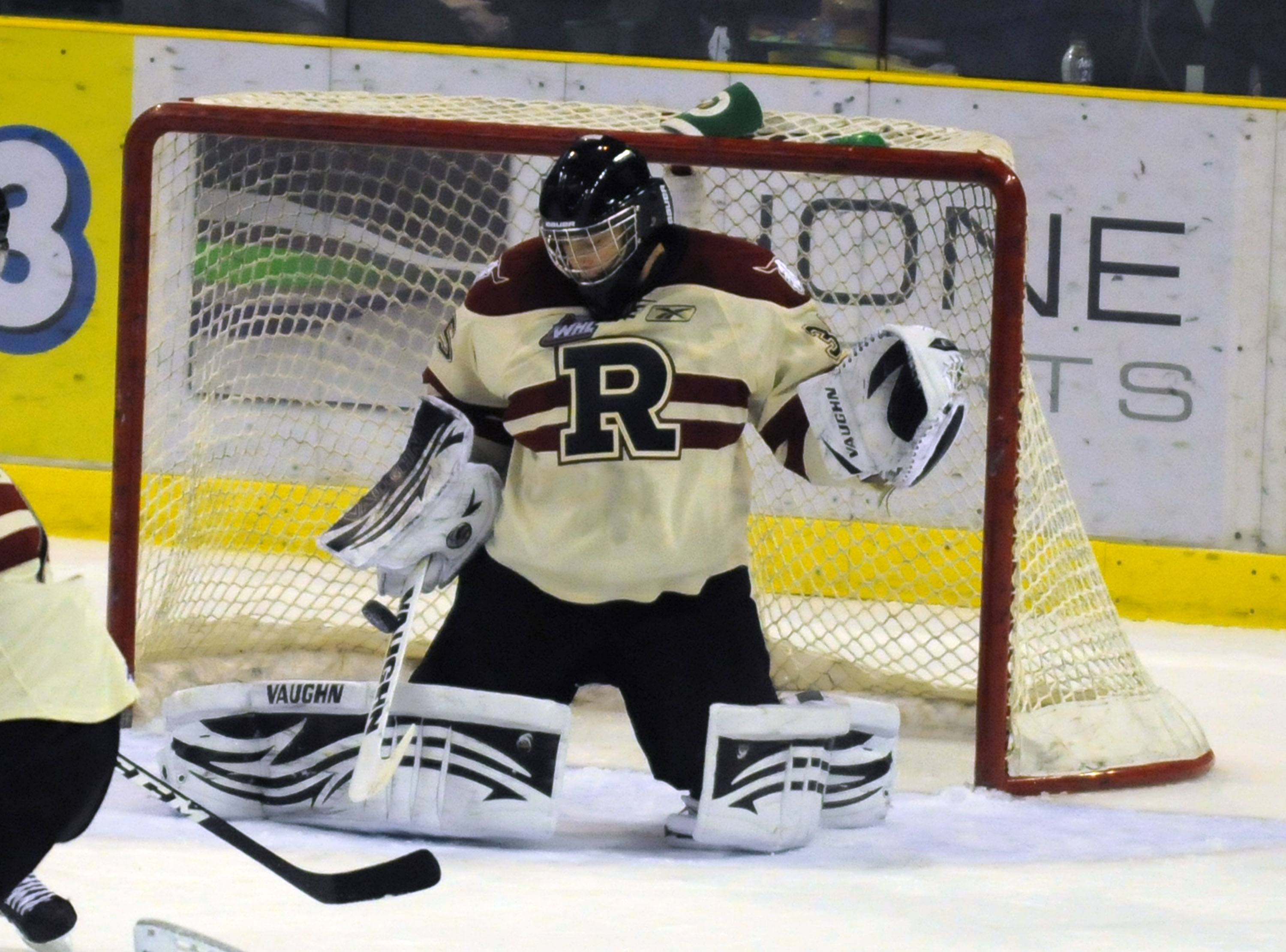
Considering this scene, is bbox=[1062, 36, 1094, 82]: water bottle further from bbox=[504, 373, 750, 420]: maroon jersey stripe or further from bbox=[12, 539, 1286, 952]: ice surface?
bbox=[504, 373, 750, 420]: maroon jersey stripe

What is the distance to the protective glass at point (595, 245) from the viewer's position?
7.77ft

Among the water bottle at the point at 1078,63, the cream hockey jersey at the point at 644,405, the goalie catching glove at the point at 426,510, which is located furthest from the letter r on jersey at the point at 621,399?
the water bottle at the point at 1078,63

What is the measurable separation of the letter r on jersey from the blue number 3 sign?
2.47 meters

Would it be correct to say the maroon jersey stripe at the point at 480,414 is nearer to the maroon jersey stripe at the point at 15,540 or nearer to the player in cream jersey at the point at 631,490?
the player in cream jersey at the point at 631,490

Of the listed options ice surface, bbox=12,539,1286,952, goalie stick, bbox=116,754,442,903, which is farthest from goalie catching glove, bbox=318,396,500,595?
goalie stick, bbox=116,754,442,903

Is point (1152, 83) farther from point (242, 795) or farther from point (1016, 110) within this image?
point (242, 795)

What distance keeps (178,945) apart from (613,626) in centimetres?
85

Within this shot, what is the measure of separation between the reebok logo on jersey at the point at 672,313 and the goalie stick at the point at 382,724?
499 mm

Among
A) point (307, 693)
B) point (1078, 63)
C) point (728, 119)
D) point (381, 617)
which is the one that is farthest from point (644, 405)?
point (1078, 63)

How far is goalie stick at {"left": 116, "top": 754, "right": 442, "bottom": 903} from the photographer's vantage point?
179 cm

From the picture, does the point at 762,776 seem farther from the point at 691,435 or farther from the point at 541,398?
the point at 541,398

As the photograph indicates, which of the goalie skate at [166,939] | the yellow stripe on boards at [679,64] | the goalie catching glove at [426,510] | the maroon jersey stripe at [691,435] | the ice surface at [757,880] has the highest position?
the yellow stripe on boards at [679,64]

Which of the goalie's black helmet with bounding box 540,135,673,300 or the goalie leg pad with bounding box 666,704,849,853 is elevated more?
the goalie's black helmet with bounding box 540,135,673,300

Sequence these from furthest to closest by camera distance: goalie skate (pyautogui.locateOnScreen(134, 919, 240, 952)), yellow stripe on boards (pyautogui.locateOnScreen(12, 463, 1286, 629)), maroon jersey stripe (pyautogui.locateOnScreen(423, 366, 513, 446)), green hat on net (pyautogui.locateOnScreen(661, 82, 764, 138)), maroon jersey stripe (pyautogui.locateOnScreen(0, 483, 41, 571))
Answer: yellow stripe on boards (pyautogui.locateOnScreen(12, 463, 1286, 629)) → green hat on net (pyautogui.locateOnScreen(661, 82, 764, 138)) → maroon jersey stripe (pyautogui.locateOnScreen(423, 366, 513, 446)) → goalie skate (pyautogui.locateOnScreen(134, 919, 240, 952)) → maroon jersey stripe (pyautogui.locateOnScreen(0, 483, 41, 571))
